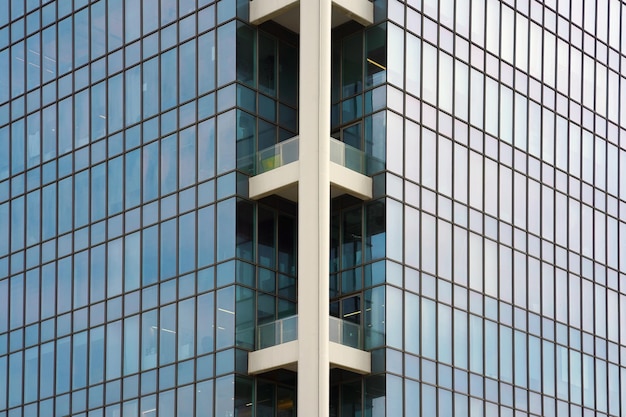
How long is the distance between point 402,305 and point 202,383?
675cm

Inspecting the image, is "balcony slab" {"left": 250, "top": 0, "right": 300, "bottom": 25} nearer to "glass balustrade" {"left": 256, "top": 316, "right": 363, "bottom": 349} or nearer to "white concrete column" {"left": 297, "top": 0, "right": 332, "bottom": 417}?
"white concrete column" {"left": 297, "top": 0, "right": 332, "bottom": 417}

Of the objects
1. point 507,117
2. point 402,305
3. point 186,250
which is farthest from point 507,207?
point 186,250

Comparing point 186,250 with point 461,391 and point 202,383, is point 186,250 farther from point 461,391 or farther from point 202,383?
point 461,391

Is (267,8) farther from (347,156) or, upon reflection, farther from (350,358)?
(350,358)

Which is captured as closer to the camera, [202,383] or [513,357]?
[202,383]

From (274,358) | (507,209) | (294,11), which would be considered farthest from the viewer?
(507,209)

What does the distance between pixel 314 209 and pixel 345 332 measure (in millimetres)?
3920

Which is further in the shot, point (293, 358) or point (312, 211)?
point (312, 211)

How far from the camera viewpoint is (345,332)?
46.7 meters

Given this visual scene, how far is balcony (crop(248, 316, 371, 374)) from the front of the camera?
45.9m

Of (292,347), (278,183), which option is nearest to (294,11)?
(278,183)

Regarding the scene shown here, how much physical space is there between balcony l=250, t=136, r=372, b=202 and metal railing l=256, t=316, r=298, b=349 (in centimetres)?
416

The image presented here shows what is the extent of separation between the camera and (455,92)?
2020 inches

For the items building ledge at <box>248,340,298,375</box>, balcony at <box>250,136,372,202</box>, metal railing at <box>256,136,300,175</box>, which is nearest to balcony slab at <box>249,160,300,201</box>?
balcony at <box>250,136,372,202</box>
